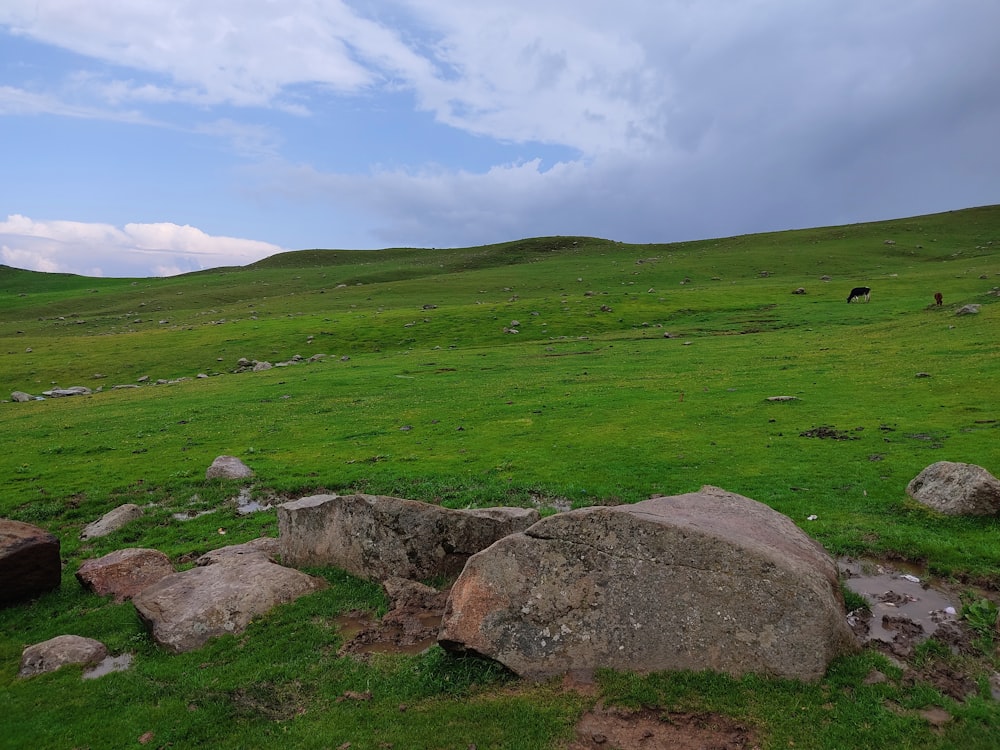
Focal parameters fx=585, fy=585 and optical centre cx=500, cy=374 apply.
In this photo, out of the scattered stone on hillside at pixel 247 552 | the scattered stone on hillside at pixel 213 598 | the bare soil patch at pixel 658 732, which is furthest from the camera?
the scattered stone on hillside at pixel 247 552

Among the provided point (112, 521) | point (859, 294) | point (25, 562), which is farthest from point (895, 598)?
point (859, 294)

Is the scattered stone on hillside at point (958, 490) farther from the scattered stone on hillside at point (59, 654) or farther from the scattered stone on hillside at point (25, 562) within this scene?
the scattered stone on hillside at point (25, 562)

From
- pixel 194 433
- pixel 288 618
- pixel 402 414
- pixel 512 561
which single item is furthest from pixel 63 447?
pixel 512 561

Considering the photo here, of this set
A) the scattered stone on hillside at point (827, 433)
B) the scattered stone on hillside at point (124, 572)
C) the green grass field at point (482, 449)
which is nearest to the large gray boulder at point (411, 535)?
the green grass field at point (482, 449)

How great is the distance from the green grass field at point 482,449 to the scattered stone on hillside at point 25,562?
453 millimetres

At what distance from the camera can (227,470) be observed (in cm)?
2425

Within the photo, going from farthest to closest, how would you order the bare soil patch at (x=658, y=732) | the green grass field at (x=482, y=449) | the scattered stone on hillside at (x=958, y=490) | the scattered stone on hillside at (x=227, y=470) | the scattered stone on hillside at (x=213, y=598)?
the scattered stone on hillside at (x=227, y=470), the scattered stone on hillside at (x=958, y=490), the scattered stone on hillside at (x=213, y=598), the green grass field at (x=482, y=449), the bare soil patch at (x=658, y=732)

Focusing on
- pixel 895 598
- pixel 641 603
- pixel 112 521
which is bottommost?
pixel 112 521

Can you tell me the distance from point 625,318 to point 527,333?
11.6m

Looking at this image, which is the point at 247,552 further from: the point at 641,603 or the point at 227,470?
the point at 641,603

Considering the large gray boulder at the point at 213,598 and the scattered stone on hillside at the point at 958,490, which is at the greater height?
the scattered stone on hillside at the point at 958,490

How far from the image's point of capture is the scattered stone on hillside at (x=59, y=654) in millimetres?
11742

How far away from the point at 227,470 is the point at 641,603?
19.7 meters

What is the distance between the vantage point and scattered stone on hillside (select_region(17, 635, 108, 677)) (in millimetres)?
11742
